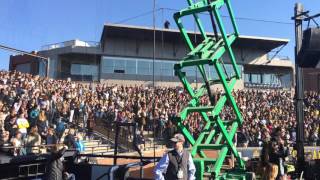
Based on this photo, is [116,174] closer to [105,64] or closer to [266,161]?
[266,161]

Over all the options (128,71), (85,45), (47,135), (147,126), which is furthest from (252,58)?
(47,135)

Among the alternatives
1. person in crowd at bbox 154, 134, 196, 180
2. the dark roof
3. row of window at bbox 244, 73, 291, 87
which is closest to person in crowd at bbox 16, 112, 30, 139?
person in crowd at bbox 154, 134, 196, 180

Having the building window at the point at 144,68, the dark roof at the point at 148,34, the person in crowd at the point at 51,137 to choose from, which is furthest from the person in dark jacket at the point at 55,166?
the building window at the point at 144,68

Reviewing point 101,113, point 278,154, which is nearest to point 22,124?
point 101,113

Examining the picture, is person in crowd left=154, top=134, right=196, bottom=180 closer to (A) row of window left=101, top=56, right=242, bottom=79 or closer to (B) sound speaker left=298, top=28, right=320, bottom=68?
(B) sound speaker left=298, top=28, right=320, bottom=68

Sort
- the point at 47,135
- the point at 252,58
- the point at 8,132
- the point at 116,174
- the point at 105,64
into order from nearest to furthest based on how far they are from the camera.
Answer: the point at 116,174 < the point at 8,132 < the point at 47,135 < the point at 105,64 < the point at 252,58

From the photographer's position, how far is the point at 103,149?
17.6 m

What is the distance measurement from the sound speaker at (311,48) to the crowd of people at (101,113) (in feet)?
6.36

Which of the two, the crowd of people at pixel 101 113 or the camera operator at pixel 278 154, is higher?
the crowd of people at pixel 101 113

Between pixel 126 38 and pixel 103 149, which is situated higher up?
pixel 126 38

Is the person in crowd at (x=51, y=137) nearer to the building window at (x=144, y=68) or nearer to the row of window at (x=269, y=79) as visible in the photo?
the building window at (x=144, y=68)

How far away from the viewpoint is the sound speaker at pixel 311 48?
10281mm

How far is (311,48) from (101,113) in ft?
39.7

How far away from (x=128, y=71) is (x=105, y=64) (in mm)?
2109
